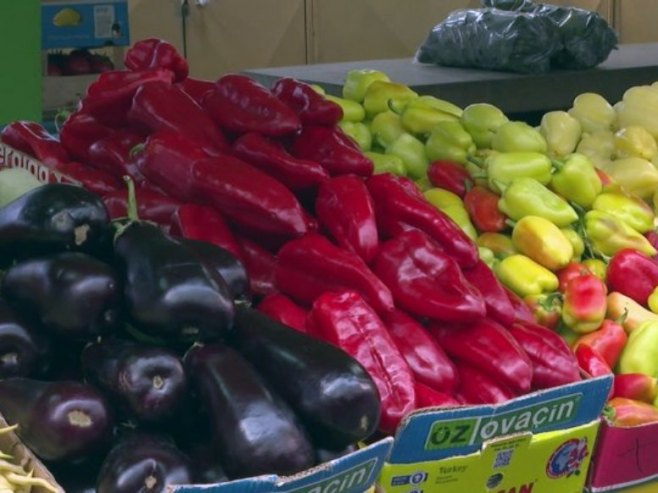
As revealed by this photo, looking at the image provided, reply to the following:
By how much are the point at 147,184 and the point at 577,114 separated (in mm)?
1429

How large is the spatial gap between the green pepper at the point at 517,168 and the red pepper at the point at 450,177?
0.06 metres

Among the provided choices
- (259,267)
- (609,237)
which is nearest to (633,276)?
(609,237)

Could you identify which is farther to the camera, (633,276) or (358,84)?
(358,84)

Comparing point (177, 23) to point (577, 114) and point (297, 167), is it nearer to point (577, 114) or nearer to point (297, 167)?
point (577, 114)

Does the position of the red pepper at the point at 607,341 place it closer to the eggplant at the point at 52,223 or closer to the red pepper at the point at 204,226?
the red pepper at the point at 204,226

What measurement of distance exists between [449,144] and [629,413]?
0.95 m

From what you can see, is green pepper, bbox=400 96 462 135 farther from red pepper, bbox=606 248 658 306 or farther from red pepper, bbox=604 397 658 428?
red pepper, bbox=604 397 658 428

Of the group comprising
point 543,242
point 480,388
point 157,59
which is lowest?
point 480,388

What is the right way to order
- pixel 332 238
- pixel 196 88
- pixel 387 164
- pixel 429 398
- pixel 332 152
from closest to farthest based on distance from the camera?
1. pixel 429 398
2. pixel 332 238
3. pixel 332 152
4. pixel 196 88
5. pixel 387 164

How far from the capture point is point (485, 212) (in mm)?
2461

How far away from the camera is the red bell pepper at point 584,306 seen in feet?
7.11

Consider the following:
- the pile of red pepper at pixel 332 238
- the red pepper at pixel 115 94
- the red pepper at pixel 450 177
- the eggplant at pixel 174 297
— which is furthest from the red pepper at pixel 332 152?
the eggplant at pixel 174 297

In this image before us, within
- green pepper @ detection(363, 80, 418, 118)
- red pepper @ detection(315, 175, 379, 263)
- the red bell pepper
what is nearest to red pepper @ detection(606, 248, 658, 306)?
the red bell pepper

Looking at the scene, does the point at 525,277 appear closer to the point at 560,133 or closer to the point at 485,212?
the point at 485,212
